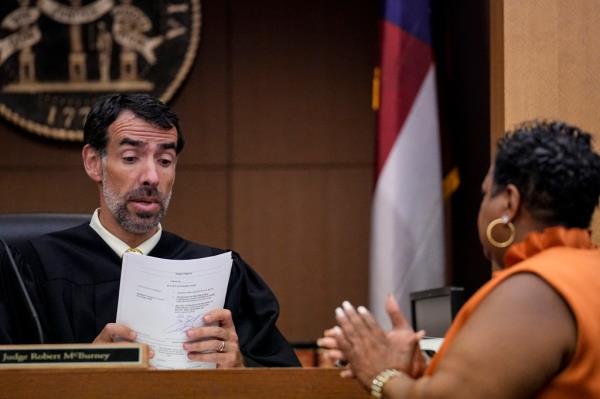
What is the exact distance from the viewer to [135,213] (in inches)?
129

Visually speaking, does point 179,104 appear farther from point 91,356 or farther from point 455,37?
point 91,356

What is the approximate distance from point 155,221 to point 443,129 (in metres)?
2.10

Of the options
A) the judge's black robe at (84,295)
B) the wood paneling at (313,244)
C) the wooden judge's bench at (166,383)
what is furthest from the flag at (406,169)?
the wooden judge's bench at (166,383)

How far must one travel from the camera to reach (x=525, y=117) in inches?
130

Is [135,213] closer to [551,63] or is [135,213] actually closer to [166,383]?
[166,383]

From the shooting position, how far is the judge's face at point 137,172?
10.7ft

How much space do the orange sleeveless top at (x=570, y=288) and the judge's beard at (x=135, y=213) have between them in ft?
5.08


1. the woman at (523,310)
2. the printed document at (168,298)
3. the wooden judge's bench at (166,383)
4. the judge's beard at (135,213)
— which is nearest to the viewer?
the woman at (523,310)

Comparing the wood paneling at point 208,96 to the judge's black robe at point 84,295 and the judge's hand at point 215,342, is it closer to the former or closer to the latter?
the judge's black robe at point 84,295

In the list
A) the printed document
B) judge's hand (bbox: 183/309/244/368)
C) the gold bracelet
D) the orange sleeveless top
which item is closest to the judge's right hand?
the printed document

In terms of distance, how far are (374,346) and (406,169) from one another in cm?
281

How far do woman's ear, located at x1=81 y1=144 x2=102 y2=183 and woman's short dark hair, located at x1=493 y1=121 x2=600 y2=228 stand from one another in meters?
1.71

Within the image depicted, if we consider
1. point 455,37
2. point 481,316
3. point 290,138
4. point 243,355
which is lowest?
point 243,355

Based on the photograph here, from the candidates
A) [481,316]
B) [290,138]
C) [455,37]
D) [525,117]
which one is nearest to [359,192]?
[290,138]
